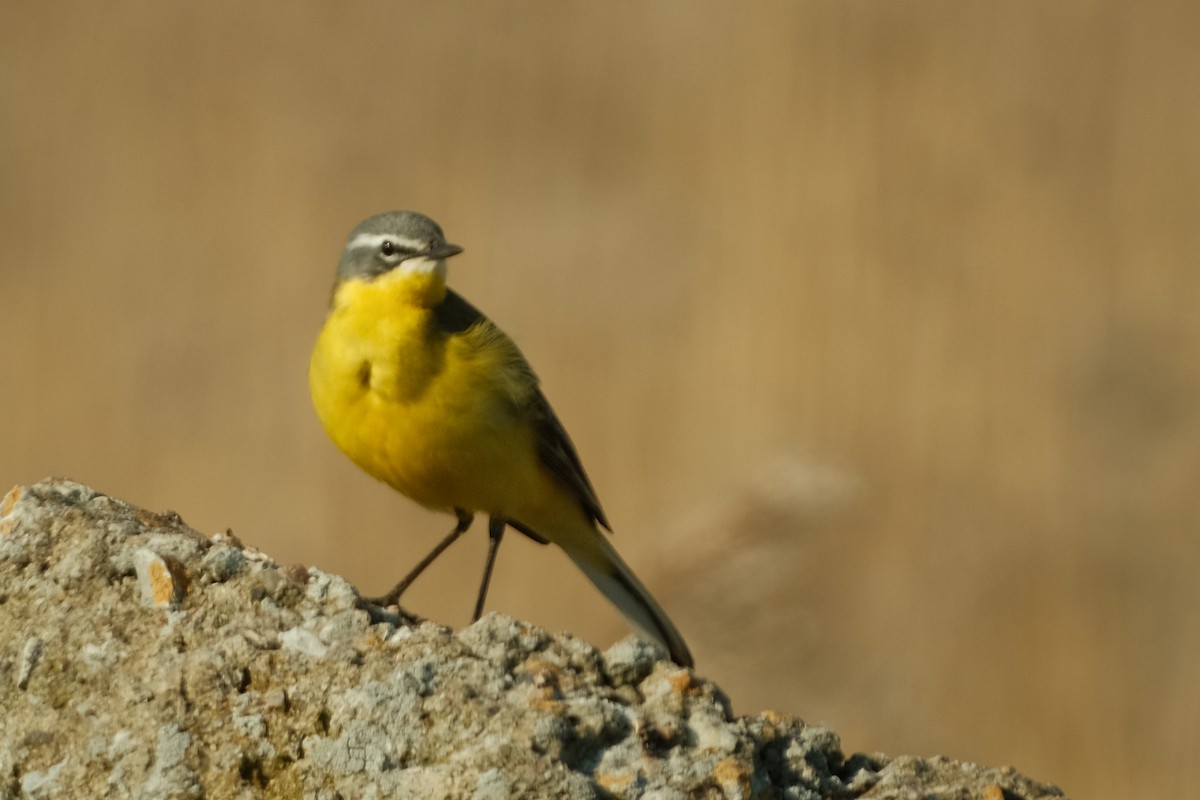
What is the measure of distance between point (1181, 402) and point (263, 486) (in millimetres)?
4733

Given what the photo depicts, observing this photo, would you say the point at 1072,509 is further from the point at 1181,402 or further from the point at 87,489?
the point at 87,489

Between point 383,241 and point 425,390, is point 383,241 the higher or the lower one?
the higher one

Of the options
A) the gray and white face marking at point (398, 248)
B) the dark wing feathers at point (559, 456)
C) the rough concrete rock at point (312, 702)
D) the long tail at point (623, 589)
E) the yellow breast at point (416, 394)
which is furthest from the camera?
the long tail at point (623, 589)

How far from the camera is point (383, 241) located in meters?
6.25

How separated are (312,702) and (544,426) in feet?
11.7

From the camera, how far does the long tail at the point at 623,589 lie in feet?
22.5

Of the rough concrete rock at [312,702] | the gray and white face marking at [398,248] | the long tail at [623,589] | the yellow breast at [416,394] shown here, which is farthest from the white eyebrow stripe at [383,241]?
the rough concrete rock at [312,702]

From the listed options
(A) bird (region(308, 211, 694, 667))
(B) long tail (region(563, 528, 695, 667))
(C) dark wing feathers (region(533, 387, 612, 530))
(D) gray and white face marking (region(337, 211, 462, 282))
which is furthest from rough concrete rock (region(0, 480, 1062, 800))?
(B) long tail (region(563, 528, 695, 667))

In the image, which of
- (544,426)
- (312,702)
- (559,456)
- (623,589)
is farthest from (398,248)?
(312,702)

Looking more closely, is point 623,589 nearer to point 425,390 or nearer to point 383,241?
point 425,390

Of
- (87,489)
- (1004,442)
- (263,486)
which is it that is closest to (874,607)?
(1004,442)

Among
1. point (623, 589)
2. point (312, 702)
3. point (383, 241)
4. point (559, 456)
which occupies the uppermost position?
point (383, 241)

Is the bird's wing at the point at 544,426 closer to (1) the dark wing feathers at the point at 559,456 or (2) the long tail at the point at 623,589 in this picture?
(1) the dark wing feathers at the point at 559,456

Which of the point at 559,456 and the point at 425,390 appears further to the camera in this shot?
the point at 559,456
